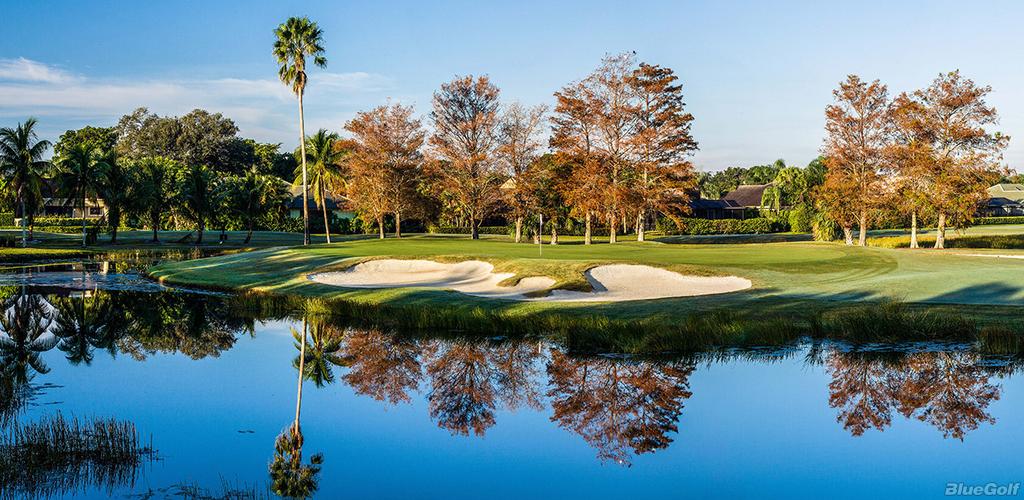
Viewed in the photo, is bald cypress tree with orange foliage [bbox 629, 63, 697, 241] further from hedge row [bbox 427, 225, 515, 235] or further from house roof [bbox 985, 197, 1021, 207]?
house roof [bbox 985, 197, 1021, 207]

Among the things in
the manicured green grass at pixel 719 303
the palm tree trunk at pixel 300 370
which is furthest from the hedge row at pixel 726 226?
the palm tree trunk at pixel 300 370

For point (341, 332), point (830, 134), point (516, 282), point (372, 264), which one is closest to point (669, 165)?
point (830, 134)

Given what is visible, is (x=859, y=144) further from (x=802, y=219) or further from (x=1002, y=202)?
(x=1002, y=202)

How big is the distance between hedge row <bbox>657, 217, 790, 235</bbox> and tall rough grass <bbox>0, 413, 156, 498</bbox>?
7552 centimetres

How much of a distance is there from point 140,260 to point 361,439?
4325cm

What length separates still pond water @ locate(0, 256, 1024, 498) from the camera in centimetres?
948

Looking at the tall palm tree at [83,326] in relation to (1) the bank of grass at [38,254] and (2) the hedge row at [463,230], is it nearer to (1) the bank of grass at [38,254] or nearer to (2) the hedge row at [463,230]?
(1) the bank of grass at [38,254]

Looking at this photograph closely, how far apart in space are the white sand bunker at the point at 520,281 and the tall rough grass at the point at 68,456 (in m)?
15.1

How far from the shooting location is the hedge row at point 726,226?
8606cm

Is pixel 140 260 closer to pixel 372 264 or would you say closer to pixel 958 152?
pixel 372 264

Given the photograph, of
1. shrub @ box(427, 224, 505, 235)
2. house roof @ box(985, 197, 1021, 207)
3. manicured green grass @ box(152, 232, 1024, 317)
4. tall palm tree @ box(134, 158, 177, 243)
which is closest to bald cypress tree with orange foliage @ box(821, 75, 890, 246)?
manicured green grass @ box(152, 232, 1024, 317)

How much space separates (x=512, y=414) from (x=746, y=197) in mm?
116227

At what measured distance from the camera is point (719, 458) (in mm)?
10281

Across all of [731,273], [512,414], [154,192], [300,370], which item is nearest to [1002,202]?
[731,273]
